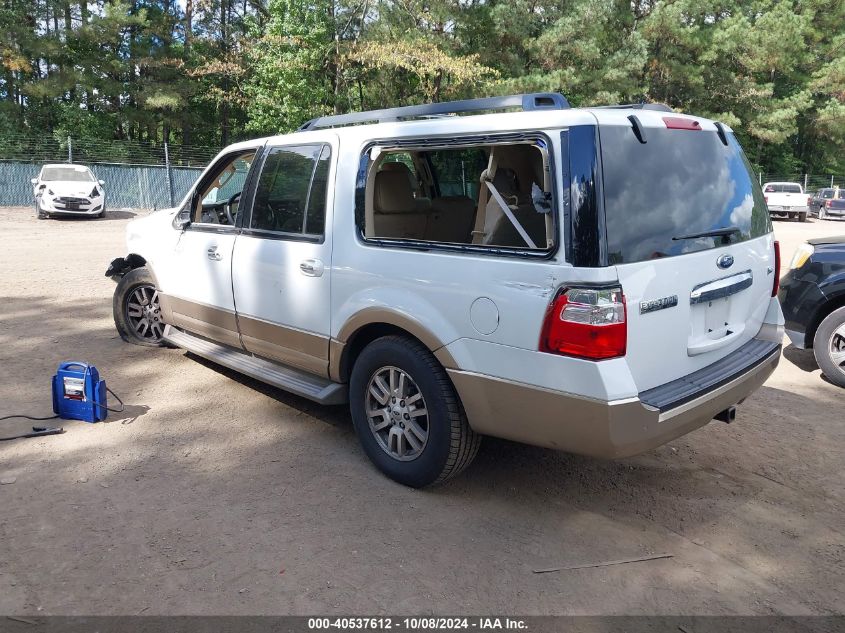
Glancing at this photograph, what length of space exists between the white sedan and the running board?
1712 cm

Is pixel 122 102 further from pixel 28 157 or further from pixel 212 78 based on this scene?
pixel 28 157

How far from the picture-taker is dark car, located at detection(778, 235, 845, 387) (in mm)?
5746

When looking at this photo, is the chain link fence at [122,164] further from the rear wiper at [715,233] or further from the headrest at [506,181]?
the rear wiper at [715,233]

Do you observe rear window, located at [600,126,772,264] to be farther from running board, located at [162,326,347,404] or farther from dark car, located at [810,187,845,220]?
dark car, located at [810,187,845,220]

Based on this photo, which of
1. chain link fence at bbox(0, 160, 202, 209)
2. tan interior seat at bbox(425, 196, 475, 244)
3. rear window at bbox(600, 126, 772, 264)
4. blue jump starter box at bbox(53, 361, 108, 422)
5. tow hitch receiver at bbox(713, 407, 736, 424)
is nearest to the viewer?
rear window at bbox(600, 126, 772, 264)

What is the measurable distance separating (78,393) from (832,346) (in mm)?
5895

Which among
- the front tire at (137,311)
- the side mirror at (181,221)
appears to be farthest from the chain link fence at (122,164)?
the side mirror at (181,221)

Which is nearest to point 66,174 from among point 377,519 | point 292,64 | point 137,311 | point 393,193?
point 292,64

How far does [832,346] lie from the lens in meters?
5.77

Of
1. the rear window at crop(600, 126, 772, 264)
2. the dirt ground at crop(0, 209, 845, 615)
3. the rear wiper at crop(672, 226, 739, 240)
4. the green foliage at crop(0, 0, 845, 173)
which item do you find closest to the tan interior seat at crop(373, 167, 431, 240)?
the dirt ground at crop(0, 209, 845, 615)

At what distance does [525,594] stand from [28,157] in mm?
28404

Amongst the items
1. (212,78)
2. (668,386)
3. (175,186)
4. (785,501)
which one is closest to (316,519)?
(668,386)

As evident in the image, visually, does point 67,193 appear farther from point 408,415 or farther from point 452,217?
point 408,415

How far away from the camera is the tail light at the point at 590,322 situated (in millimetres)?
2932
